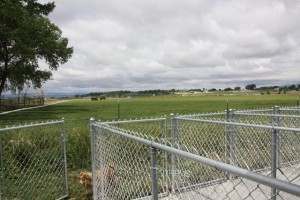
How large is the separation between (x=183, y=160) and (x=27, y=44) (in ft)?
110

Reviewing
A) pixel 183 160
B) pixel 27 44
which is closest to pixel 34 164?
pixel 183 160

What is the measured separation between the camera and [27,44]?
125 feet

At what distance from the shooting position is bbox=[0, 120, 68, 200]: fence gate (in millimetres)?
9008

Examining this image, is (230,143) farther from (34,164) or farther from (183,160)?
(34,164)

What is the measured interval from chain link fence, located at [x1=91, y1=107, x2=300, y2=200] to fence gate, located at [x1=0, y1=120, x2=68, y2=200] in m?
2.08

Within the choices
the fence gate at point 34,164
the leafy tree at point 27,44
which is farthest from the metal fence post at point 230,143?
the leafy tree at point 27,44

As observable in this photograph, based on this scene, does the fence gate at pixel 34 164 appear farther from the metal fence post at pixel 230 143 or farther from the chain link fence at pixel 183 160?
the metal fence post at pixel 230 143

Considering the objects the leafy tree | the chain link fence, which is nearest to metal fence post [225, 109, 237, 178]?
the chain link fence

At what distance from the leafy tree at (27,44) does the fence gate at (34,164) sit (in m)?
27.0

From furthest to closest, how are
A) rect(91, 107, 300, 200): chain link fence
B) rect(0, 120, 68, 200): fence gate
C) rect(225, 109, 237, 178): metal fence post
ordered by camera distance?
1. rect(0, 120, 68, 200): fence gate
2. rect(225, 109, 237, 178): metal fence post
3. rect(91, 107, 300, 200): chain link fence

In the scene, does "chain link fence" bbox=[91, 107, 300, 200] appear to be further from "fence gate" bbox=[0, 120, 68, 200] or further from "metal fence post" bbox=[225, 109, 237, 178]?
"fence gate" bbox=[0, 120, 68, 200]

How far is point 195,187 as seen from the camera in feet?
21.9

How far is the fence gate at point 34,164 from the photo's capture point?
901 cm

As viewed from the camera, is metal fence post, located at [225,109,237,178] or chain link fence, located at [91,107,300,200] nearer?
chain link fence, located at [91,107,300,200]
